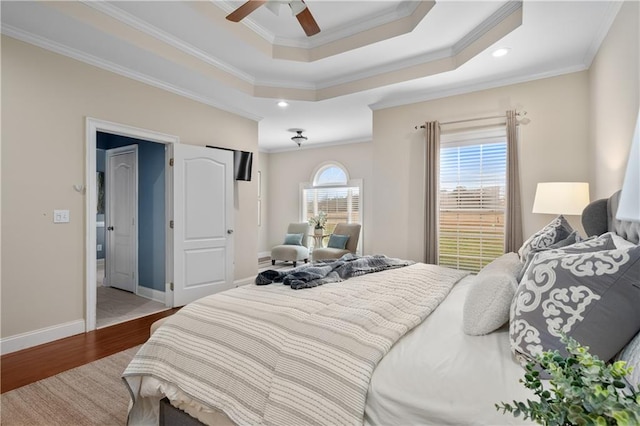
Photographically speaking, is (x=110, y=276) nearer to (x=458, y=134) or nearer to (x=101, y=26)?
(x=101, y=26)

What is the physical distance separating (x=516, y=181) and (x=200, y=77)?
381 centimetres

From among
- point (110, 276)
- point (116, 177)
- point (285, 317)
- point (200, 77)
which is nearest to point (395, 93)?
point (200, 77)

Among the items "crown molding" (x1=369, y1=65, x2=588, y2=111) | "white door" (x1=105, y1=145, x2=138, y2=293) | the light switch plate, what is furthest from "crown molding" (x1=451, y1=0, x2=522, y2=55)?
"white door" (x1=105, y1=145, x2=138, y2=293)

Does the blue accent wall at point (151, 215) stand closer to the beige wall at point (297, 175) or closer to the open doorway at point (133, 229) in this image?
the open doorway at point (133, 229)

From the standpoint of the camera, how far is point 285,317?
4.99 feet

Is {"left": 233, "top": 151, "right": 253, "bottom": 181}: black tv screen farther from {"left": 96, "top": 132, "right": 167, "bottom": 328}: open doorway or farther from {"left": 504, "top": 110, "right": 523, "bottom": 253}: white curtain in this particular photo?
{"left": 504, "top": 110, "right": 523, "bottom": 253}: white curtain

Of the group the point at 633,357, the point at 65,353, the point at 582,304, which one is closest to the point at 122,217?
the point at 65,353

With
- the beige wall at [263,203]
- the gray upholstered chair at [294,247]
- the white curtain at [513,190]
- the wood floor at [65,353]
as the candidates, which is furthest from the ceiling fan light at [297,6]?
the beige wall at [263,203]

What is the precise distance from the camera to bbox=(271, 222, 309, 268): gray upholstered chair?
661cm

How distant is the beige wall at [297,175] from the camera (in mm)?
6957

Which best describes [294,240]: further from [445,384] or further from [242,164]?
[445,384]

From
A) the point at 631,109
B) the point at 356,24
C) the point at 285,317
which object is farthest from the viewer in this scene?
the point at 356,24

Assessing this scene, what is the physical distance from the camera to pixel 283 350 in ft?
4.29

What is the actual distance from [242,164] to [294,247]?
2.45m
